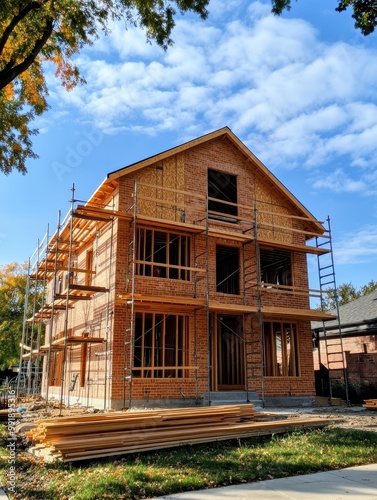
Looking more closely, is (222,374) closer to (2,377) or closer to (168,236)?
(168,236)

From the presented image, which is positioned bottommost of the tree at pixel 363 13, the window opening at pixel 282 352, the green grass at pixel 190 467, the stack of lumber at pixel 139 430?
the green grass at pixel 190 467

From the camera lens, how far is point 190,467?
270 inches

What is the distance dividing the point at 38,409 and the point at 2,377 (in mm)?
27417

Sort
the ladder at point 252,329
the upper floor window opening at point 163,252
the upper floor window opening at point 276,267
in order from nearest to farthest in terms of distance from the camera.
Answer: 1. the upper floor window opening at point 163,252
2. the ladder at point 252,329
3. the upper floor window opening at point 276,267

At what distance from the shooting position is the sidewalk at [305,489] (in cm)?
568

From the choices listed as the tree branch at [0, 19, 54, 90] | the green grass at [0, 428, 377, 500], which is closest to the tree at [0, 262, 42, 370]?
the tree branch at [0, 19, 54, 90]

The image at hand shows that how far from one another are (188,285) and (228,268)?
3377mm

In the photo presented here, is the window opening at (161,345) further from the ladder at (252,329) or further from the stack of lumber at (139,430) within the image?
the stack of lumber at (139,430)

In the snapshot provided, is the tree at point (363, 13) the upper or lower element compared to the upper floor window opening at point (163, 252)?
upper

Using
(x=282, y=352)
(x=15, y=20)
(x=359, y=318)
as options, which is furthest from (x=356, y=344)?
(x=15, y=20)

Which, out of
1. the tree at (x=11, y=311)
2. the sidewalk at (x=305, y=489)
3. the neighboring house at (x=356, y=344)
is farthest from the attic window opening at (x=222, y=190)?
the tree at (x=11, y=311)

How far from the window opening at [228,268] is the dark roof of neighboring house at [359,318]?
242 inches

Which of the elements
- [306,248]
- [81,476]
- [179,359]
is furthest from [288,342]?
[81,476]

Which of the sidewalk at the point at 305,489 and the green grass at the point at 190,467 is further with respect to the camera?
the green grass at the point at 190,467
